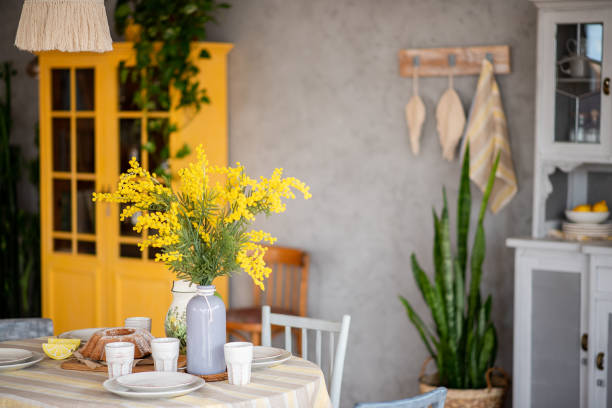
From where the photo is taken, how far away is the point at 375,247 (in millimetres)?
4254

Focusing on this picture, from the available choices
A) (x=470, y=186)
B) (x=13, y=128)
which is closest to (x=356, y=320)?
(x=470, y=186)

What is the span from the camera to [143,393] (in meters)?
1.96

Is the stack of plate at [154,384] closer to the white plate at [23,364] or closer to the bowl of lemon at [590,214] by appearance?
the white plate at [23,364]

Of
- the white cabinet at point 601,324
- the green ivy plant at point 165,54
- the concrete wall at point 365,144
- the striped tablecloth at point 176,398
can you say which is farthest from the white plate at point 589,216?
the green ivy plant at point 165,54

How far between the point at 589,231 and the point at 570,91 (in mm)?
648

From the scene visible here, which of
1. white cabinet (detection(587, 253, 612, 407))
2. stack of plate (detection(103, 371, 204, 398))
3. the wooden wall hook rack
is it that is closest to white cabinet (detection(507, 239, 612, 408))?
white cabinet (detection(587, 253, 612, 407))

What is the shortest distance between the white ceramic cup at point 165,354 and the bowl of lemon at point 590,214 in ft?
6.89

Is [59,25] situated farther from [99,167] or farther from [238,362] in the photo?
[99,167]

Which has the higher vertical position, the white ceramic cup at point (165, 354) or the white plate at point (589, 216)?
the white plate at point (589, 216)

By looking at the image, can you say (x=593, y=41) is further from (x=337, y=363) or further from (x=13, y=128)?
(x=13, y=128)

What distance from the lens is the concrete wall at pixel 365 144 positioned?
3863 millimetres

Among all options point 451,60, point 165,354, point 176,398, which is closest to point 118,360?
point 165,354

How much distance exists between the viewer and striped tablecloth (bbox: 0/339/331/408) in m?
1.96

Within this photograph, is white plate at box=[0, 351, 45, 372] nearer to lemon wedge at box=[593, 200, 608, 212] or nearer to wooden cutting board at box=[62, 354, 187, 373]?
wooden cutting board at box=[62, 354, 187, 373]
